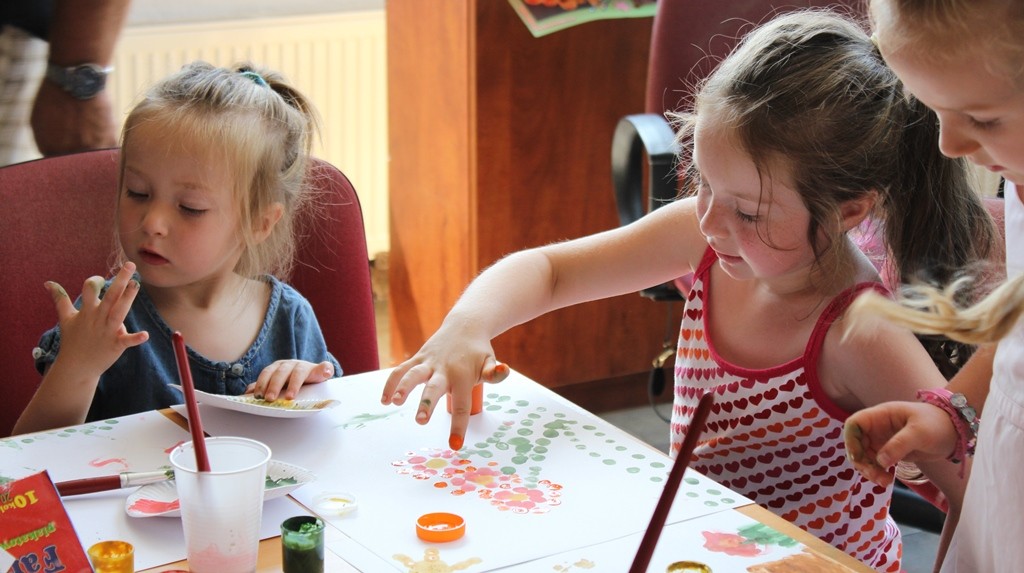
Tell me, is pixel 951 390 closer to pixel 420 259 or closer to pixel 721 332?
pixel 721 332

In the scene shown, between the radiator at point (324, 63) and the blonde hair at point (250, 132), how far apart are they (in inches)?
65.8

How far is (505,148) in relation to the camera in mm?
2879

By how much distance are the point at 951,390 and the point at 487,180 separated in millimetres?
1779

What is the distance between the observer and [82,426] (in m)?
1.23

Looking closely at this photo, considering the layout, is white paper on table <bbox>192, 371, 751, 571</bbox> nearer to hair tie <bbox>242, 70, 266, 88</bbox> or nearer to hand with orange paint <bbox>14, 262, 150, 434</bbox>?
hand with orange paint <bbox>14, 262, 150, 434</bbox>

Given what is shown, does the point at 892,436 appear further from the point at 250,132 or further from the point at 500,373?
the point at 250,132

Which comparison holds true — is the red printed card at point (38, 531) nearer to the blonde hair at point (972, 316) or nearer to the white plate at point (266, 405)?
the white plate at point (266, 405)

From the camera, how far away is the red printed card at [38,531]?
0.90 meters

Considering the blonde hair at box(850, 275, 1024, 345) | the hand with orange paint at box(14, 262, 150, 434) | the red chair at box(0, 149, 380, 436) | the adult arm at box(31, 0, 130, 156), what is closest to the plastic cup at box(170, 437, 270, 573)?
the hand with orange paint at box(14, 262, 150, 434)

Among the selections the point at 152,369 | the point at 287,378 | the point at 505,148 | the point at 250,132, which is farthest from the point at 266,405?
the point at 505,148

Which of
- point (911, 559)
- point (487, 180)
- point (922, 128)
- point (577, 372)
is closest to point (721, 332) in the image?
point (922, 128)

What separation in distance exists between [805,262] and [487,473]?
0.45m

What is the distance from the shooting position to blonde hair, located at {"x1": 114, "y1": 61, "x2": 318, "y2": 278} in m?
1.50

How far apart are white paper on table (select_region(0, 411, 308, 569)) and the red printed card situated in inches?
1.9
